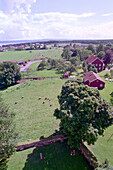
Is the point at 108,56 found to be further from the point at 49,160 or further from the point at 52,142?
the point at 49,160

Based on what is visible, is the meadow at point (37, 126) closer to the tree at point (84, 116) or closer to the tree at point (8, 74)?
the tree at point (84, 116)

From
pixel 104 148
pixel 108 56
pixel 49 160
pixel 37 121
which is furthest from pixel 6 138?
pixel 108 56

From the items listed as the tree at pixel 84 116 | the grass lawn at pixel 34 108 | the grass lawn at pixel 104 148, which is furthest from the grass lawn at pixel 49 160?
the grass lawn at pixel 34 108

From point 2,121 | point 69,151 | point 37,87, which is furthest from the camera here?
point 37,87

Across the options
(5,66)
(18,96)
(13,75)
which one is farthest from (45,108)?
(5,66)

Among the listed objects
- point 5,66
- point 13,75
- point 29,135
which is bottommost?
point 29,135

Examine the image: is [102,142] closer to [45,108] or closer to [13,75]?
[45,108]

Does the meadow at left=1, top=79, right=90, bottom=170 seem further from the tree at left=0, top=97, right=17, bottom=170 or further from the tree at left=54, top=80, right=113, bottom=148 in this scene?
the tree at left=54, top=80, right=113, bottom=148
